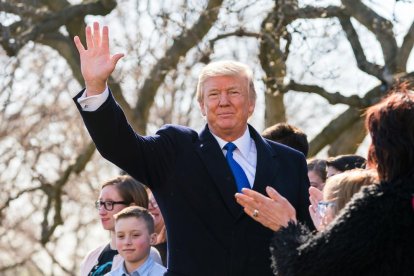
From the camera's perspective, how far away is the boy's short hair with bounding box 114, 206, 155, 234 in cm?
783

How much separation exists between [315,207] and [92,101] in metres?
1.17

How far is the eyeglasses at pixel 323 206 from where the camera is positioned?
544cm

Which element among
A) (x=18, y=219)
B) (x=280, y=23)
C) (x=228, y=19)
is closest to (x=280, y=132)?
(x=280, y=23)

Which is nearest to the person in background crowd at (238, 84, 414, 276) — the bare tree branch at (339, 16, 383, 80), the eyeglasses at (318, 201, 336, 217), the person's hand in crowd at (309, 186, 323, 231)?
the eyeglasses at (318, 201, 336, 217)

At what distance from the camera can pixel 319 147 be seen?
47.3ft

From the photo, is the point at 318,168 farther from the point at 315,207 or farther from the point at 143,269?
the point at 315,207

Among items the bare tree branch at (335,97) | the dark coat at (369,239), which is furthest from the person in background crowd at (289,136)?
the bare tree branch at (335,97)

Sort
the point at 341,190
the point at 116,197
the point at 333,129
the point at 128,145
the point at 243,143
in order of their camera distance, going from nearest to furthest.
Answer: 1. the point at 341,190
2. the point at 128,145
3. the point at 243,143
4. the point at 116,197
5. the point at 333,129

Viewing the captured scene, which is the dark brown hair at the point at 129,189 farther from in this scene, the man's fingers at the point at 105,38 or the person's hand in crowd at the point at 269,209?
the person's hand in crowd at the point at 269,209

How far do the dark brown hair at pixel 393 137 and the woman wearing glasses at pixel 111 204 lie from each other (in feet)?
10.7

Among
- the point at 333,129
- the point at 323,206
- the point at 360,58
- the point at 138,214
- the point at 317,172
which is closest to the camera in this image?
the point at 323,206

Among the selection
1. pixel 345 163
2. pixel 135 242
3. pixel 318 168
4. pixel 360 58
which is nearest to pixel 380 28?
pixel 360 58

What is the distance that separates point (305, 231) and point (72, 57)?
1087 cm

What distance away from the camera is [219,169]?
621 centimetres
